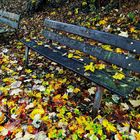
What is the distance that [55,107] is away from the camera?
3316 mm

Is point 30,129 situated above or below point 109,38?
below

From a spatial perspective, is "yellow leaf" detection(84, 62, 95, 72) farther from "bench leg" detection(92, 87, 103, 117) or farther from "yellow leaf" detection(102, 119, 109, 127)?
"yellow leaf" detection(102, 119, 109, 127)

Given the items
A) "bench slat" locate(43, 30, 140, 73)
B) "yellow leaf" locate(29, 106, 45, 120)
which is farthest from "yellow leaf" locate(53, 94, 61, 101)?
"bench slat" locate(43, 30, 140, 73)

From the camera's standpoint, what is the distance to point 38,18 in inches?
280

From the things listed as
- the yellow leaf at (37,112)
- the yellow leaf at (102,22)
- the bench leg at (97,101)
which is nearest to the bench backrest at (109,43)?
the bench leg at (97,101)

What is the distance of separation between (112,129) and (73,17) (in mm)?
4018

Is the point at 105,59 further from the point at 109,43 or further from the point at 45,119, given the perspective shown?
the point at 45,119

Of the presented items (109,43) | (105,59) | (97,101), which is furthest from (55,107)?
(109,43)

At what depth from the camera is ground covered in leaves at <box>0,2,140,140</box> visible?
288 cm

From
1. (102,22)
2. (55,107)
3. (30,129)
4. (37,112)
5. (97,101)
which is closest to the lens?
(30,129)

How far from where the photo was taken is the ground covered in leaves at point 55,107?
288 centimetres

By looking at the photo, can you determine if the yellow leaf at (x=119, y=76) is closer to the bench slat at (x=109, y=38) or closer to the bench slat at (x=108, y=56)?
the bench slat at (x=108, y=56)

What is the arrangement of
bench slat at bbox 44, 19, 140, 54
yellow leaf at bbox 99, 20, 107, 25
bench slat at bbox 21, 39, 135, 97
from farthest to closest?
yellow leaf at bbox 99, 20, 107, 25, bench slat at bbox 44, 19, 140, 54, bench slat at bbox 21, 39, 135, 97

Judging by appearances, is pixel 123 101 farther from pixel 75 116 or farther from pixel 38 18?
pixel 38 18
